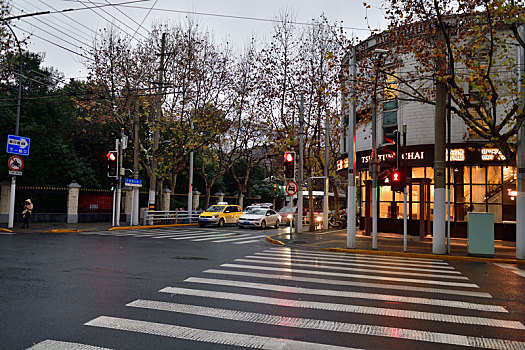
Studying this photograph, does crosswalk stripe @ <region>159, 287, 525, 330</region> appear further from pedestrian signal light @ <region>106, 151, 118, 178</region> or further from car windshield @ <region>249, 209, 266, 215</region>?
car windshield @ <region>249, 209, 266, 215</region>

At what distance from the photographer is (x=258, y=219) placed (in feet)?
91.7

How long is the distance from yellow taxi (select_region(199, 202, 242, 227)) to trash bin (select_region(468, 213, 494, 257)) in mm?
17765

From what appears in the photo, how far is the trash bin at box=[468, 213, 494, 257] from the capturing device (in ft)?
45.3

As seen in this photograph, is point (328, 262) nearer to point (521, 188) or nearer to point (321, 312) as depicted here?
point (321, 312)

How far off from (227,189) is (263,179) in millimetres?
6353

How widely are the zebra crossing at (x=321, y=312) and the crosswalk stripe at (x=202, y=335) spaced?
12mm

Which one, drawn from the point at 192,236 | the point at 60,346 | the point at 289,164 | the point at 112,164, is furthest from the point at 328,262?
the point at 112,164

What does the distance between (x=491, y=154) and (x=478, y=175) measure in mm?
1493

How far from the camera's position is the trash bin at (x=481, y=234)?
13805 mm

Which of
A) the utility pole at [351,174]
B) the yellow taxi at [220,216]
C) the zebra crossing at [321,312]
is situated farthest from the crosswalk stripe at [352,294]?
the yellow taxi at [220,216]

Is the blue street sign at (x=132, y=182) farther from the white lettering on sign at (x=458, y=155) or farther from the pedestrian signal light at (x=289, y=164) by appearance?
the white lettering on sign at (x=458, y=155)

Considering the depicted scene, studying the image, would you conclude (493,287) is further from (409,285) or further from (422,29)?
(422,29)

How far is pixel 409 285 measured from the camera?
859 cm

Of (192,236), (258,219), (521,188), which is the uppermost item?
(521,188)
